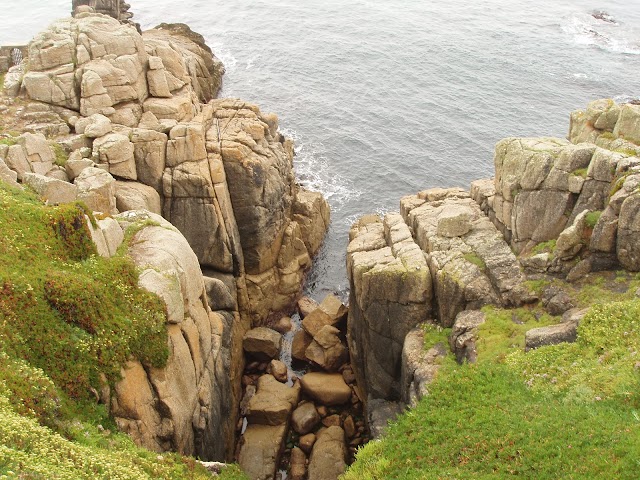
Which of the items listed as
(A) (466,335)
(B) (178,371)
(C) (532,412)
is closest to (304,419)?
(B) (178,371)

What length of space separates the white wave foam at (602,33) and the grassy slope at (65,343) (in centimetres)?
10564

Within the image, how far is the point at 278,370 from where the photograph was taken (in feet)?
149

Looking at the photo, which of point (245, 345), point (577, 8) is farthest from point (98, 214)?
point (577, 8)

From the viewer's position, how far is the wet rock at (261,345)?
153 feet

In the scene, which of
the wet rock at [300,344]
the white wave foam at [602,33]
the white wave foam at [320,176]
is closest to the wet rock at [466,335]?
the wet rock at [300,344]

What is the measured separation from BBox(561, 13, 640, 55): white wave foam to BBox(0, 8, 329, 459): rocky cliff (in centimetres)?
7866

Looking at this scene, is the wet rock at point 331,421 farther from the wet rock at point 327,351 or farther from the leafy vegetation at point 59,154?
the leafy vegetation at point 59,154

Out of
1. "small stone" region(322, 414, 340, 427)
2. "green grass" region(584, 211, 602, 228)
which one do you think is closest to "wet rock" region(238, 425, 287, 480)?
"small stone" region(322, 414, 340, 427)

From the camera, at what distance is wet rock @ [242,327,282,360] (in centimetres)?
4678

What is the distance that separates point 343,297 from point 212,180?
59.1 feet

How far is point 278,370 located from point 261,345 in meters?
2.69

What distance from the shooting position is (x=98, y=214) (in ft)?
108

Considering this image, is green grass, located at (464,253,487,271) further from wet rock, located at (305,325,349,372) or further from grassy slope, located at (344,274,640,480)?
wet rock, located at (305,325,349,372)

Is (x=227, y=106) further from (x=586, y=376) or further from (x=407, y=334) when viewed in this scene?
(x=586, y=376)
